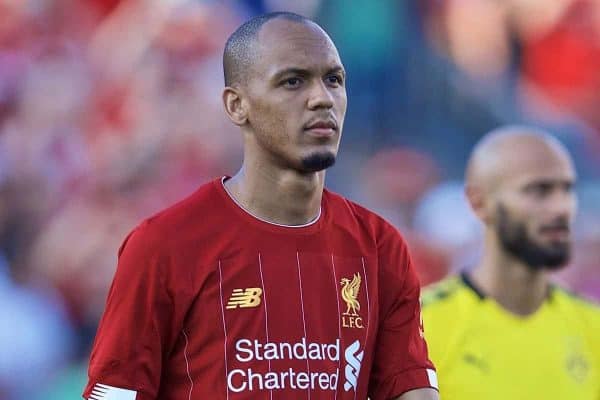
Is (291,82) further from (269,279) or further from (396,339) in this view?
(396,339)

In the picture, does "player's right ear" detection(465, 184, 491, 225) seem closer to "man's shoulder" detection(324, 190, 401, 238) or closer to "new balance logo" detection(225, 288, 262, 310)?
"man's shoulder" detection(324, 190, 401, 238)

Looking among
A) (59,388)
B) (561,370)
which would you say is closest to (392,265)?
(561,370)

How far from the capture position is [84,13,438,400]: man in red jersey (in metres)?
2.83

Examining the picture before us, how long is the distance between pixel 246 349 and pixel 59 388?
3635 millimetres

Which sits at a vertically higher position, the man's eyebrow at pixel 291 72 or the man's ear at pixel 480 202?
the man's ear at pixel 480 202

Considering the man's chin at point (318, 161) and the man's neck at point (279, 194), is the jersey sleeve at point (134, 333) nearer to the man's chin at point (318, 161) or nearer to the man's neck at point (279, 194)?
the man's neck at point (279, 194)

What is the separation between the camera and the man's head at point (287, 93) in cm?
286

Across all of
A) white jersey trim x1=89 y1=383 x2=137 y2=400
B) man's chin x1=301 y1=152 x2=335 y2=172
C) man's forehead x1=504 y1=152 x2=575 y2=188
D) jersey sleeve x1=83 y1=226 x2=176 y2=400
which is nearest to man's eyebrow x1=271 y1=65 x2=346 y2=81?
man's chin x1=301 y1=152 x2=335 y2=172

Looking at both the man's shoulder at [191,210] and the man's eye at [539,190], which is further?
the man's eye at [539,190]

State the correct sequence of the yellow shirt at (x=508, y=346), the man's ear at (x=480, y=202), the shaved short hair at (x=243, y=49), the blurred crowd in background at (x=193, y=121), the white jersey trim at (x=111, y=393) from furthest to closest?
the blurred crowd in background at (x=193, y=121) → the man's ear at (x=480, y=202) → the yellow shirt at (x=508, y=346) → the shaved short hair at (x=243, y=49) → the white jersey trim at (x=111, y=393)

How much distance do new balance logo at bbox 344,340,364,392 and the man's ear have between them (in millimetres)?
2524

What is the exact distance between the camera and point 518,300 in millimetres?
5309

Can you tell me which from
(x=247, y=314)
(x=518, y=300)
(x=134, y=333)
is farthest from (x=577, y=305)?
(x=134, y=333)

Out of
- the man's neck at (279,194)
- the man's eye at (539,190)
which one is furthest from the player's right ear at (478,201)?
the man's neck at (279,194)
